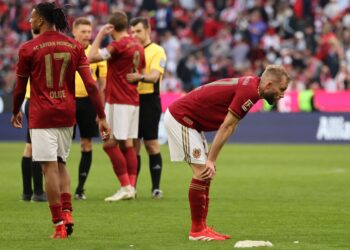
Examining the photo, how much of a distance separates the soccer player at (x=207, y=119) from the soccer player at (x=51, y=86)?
3.03 feet

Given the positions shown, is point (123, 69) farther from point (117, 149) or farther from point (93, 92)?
point (93, 92)

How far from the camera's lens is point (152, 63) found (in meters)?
14.8

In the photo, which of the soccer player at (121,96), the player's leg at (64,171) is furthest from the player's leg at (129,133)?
the player's leg at (64,171)

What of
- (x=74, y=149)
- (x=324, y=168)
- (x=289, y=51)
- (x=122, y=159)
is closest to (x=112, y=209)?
(x=122, y=159)

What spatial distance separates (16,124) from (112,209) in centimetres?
283

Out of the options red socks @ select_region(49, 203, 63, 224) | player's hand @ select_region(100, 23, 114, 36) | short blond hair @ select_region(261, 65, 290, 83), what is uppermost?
player's hand @ select_region(100, 23, 114, 36)

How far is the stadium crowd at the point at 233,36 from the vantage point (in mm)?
31734

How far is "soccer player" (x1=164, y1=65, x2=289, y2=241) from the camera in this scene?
32.1 feet

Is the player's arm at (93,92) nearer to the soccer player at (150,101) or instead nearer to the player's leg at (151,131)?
the soccer player at (150,101)

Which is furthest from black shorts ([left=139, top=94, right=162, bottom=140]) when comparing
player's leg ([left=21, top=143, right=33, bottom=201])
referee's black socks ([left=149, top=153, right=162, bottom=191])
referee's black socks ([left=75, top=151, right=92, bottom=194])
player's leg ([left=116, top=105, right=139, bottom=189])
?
player's leg ([left=21, top=143, right=33, bottom=201])

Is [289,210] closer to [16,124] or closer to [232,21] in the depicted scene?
[16,124]

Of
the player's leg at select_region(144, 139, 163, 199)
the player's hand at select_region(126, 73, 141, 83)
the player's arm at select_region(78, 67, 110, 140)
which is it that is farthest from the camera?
the player's leg at select_region(144, 139, 163, 199)

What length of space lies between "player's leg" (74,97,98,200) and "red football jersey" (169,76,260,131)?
398 centimetres

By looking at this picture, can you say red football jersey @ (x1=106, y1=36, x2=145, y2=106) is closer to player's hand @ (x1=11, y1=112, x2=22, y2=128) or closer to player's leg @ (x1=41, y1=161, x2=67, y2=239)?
player's hand @ (x1=11, y1=112, x2=22, y2=128)
